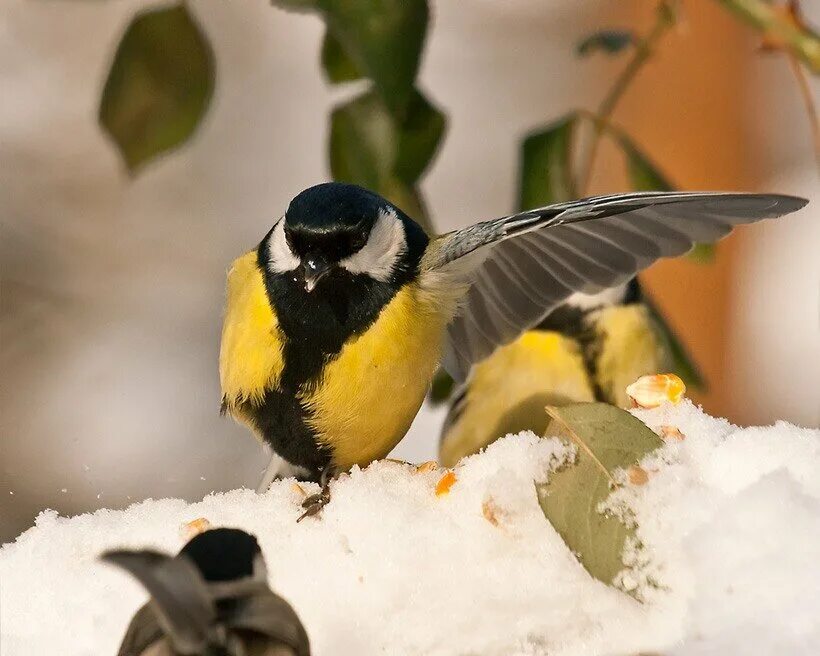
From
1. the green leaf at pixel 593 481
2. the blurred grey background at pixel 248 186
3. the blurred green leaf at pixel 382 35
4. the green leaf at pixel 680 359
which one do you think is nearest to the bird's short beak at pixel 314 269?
the blurred green leaf at pixel 382 35

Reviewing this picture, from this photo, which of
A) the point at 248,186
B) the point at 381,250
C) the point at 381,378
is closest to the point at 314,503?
the point at 381,378

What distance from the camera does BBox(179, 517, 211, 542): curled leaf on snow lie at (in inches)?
26.6

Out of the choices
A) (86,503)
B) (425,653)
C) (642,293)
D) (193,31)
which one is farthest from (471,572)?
(86,503)

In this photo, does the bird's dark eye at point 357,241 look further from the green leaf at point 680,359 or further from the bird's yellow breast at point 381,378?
the green leaf at point 680,359

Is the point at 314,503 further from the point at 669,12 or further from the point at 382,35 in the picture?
the point at 669,12

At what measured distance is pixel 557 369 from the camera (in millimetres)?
1112

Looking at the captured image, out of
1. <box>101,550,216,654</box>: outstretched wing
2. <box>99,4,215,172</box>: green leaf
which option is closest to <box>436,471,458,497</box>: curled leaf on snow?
<box>101,550,216,654</box>: outstretched wing

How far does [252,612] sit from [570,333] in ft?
2.27

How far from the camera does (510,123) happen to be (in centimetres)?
236

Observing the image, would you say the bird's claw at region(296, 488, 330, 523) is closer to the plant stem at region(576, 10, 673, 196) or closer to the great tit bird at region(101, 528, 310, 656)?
the great tit bird at region(101, 528, 310, 656)

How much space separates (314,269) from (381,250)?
Answer: 69mm

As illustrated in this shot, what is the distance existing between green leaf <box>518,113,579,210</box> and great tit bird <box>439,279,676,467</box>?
0.21 meters

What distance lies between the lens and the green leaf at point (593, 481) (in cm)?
58

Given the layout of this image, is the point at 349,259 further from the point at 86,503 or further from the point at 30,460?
the point at 30,460
